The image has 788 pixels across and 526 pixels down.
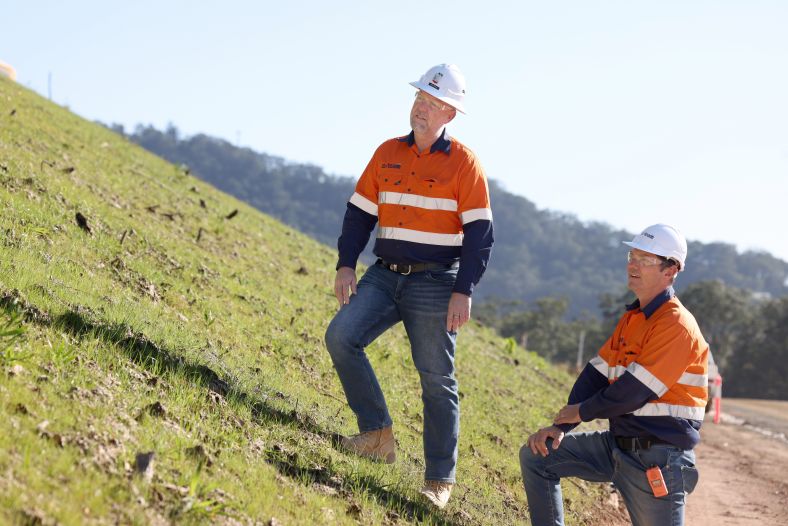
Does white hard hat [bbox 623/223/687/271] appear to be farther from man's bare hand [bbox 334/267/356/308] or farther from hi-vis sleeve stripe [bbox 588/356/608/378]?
man's bare hand [bbox 334/267/356/308]

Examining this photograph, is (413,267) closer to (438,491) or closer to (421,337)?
(421,337)

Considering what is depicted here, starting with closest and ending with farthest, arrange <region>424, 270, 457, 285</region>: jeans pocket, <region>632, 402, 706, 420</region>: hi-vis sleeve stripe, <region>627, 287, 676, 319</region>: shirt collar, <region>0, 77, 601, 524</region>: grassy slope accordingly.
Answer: <region>0, 77, 601, 524</region>: grassy slope
<region>632, 402, 706, 420</region>: hi-vis sleeve stripe
<region>627, 287, 676, 319</region>: shirt collar
<region>424, 270, 457, 285</region>: jeans pocket

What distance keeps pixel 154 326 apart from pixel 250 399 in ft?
4.09

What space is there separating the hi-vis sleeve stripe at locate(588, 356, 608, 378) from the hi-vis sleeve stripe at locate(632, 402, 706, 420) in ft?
1.70

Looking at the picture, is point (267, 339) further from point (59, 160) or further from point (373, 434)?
point (59, 160)

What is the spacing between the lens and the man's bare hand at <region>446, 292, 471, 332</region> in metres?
6.08

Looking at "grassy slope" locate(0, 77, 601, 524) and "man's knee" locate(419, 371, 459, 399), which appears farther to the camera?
"man's knee" locate(419, 371, 459, 399)

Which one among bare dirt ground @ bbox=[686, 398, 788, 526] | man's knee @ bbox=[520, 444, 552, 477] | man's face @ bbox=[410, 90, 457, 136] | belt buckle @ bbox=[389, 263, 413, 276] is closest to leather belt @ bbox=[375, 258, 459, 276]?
belt buckle @ bbox=[389, 263, 413, 276]

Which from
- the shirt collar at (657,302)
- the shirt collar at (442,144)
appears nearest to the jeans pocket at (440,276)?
the shirt collar at (442,144)

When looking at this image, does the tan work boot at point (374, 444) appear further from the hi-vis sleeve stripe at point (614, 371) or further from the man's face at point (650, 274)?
the man's face at point (650, 274)

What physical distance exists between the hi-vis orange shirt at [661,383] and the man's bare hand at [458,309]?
1.00 meters

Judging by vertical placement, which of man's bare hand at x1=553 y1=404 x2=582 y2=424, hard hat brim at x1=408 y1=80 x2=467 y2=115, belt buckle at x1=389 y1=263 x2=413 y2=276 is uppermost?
hard hat brim at x1=408 y1=80 x2=467 y2=115

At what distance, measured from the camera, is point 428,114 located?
20.5ft

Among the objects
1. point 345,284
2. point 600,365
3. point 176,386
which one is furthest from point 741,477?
point 176,386
